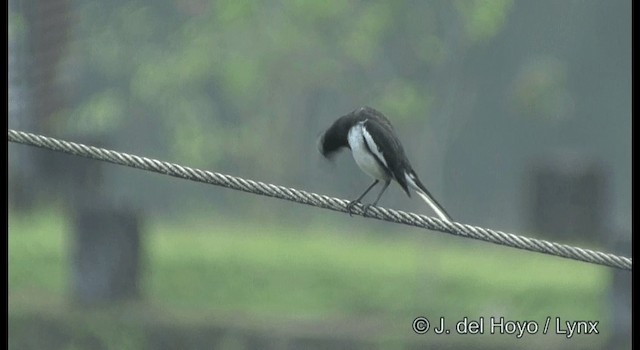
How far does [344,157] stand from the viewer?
74.0 ft

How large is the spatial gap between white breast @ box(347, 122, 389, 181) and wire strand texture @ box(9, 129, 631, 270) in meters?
1.59

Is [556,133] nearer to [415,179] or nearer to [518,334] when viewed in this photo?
[518,334]

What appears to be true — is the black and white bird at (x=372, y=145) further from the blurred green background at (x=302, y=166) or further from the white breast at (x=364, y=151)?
the blurred green background at (x=302, y=166)

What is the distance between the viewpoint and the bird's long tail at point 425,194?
321 inches

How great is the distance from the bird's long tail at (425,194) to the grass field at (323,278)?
16.1ft

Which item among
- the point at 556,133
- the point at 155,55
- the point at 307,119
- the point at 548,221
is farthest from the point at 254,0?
the point at 556,133

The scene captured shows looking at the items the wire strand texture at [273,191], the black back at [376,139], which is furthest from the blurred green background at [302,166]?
the wire strand texture at [273,191]

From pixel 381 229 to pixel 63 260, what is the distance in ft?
18.4

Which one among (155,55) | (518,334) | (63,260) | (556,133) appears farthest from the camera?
(556,133)

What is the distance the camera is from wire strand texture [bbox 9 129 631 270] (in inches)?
267

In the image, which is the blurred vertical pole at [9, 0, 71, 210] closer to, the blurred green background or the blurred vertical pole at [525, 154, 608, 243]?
the blurred green background

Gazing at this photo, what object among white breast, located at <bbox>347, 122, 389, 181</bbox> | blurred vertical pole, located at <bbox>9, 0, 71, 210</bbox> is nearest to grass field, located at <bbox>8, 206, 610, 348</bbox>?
blurred vertical pole, located at <bbox>9, 0, 71, 210</bbox>

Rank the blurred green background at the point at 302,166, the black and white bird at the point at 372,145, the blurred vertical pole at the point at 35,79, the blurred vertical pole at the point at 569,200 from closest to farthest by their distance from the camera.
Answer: the black and white bird at the point at 372,145 → the blurred green background at the point at 302,166 → the blurred vertical pole at the point at 569,200 → the blurred vertical pole at the point at 35,79
